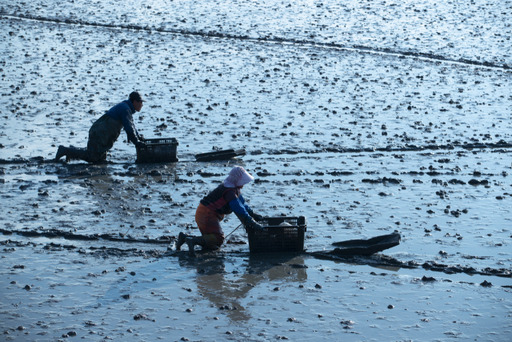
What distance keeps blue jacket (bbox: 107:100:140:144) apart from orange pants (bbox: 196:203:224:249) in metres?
3.81

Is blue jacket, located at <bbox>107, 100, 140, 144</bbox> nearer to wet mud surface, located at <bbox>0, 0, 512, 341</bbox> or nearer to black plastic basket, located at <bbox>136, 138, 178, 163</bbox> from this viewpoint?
black plastic basket, located at <bbox>136, 138, 178, 163</bbox>

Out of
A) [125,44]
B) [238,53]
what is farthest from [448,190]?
[125,44]

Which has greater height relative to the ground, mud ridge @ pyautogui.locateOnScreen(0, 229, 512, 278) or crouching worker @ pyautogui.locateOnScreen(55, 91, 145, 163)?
crouching worker @ pyautogui.locateOnScreen(55, 91, 145, 163)

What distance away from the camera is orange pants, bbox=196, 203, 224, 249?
31.6 ft

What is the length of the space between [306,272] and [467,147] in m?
6.54

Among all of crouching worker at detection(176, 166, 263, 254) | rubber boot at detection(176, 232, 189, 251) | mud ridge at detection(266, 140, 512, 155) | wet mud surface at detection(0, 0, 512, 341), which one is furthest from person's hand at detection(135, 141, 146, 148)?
rubber boot at detection(176, 232, 189, 251)

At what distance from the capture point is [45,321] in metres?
7.71

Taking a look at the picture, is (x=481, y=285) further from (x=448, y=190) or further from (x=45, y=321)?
(x=45, y=321)

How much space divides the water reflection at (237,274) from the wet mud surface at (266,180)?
0.10 feet

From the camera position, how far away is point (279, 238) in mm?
A: 9562

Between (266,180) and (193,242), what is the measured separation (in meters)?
3.34

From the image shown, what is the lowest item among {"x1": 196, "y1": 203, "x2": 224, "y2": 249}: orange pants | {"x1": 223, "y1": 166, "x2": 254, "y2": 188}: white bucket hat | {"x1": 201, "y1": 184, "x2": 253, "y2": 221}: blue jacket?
{"x1": 196, "y1": 203, "x2": 224, "y2": 249}: orange pants

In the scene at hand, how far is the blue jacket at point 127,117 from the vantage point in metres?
13.2

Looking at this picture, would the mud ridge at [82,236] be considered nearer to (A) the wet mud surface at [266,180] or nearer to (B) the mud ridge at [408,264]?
(A) the wet mud surface at [266,180]
